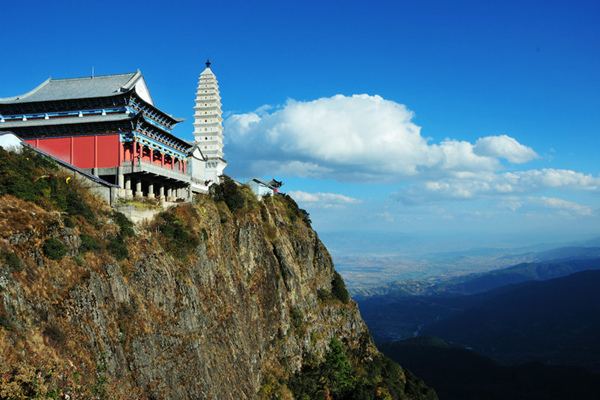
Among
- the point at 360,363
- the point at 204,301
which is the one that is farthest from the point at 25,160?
the point at 360,363

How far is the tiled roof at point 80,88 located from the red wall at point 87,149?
378 centimetres

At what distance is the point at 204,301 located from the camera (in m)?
37.0

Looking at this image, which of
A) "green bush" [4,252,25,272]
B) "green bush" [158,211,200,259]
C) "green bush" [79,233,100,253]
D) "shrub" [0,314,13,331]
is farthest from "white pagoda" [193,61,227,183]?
"shrub" [0,314,13,331]

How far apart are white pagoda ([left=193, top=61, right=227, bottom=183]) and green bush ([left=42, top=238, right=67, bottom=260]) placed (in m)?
45.4

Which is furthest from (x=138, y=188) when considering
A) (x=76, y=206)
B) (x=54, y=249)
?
(x=54, y=249)

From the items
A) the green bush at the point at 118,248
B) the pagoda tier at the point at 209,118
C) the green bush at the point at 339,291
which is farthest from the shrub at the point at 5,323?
the green bush at the point at 339,291

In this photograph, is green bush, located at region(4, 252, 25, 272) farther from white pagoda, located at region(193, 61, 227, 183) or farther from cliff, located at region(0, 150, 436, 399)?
white pagoda, located at region(193, 61, 227, 183)

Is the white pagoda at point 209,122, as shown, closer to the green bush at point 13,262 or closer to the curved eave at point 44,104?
the curved eave at point 44,104

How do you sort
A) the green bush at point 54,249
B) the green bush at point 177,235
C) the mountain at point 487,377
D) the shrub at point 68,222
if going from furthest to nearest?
the mountain at point 487,377 < the green bush at point 177,235 < the shrub at point 68,222 < the green bush at point 54,249

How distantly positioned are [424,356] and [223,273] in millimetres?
133025

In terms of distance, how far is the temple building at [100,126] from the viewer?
3869 centimetres

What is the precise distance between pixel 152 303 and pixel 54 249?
8192 mm

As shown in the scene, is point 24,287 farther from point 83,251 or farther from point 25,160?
point 25,160

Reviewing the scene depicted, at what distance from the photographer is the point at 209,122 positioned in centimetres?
7350
